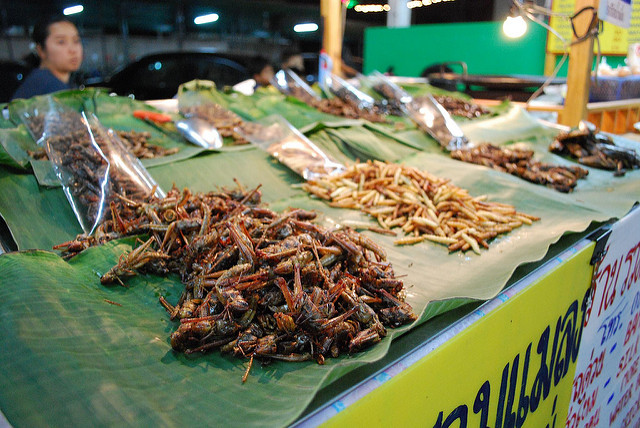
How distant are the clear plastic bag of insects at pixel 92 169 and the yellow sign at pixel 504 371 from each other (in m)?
1.65

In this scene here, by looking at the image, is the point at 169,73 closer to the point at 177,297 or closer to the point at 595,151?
the point at 595,151

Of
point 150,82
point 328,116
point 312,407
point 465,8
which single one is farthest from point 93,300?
point 465,8

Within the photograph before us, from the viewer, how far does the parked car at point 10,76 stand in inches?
350

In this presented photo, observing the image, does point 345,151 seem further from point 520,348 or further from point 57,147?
point 520,348

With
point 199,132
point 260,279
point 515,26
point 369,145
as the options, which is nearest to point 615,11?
point 515,26

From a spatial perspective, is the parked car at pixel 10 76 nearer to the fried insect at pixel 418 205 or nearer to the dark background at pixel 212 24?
the dark background at pixel 212 24

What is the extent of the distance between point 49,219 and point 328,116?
117 inches

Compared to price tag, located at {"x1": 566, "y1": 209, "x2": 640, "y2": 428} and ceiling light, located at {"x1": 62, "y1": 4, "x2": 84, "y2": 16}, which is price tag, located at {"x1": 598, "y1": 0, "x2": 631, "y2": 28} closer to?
price tag, located at {"x1": 566, "y1": 209, "x2": 640, "y2": 428}

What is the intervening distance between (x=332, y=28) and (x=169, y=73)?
3815 millimetres

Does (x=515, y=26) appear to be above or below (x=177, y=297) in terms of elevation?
above

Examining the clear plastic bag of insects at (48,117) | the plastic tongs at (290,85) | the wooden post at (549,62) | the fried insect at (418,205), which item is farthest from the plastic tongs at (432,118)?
the wooden post at (549,62)

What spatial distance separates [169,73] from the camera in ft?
27.5

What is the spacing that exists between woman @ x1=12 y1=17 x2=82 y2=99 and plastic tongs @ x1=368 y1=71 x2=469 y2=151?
3349mm

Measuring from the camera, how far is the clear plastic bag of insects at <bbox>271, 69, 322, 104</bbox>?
17.3ft
